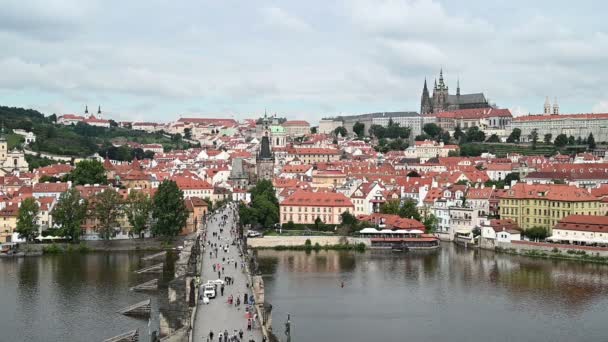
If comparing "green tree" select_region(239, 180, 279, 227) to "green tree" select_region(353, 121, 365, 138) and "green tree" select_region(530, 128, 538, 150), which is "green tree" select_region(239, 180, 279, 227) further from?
"green tree" select_region(353, 121, 365, 138)

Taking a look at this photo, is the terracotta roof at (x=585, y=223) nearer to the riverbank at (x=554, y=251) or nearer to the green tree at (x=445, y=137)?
the riverbank at (x=554, y=251)

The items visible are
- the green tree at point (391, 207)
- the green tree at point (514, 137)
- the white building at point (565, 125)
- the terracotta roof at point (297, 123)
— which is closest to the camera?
the green tree at point (391, 207)

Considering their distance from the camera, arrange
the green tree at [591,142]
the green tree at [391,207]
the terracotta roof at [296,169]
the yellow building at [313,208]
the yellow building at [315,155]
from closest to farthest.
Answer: the yellow building at [313,208], the green tree at [391,207], the terracotta roof at [296,169], the yellow building at [315,155], the green tree at [591,142]

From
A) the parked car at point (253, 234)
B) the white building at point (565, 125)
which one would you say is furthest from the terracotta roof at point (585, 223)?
the white building at point (565, 125)

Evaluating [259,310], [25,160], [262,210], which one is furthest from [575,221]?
[25,160]

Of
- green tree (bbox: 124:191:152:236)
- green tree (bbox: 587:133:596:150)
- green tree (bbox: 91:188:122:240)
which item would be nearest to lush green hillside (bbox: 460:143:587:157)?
green tree (bbox: 587:133:596:150)

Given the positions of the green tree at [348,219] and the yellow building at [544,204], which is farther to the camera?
the green tree at [348,219]

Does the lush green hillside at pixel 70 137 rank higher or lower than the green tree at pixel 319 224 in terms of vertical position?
higher

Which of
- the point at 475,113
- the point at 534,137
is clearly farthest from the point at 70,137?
the point at 475,113
